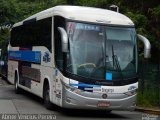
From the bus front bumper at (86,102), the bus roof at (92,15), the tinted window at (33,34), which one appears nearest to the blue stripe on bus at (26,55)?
the tinted window at (33,34)

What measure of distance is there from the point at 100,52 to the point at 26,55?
680 cm

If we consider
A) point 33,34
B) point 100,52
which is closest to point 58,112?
point 100,52

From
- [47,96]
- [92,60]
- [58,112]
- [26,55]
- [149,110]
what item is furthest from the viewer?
[26,55]

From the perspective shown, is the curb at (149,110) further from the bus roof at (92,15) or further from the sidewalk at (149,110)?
the bus roof at (92,15)

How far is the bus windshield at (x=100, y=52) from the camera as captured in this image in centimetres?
1470

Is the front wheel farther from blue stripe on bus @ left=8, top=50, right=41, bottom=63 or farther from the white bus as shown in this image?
blue stripe on bus @ left=8, top=50, right=41, bottom=63

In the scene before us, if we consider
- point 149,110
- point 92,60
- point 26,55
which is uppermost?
point 92,60

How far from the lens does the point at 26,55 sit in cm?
2102

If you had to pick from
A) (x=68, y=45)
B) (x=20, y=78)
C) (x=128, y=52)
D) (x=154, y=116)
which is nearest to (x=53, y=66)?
(x=68, y=45)

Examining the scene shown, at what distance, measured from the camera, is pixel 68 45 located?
14.8 m

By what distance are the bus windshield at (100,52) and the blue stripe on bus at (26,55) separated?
3829mm

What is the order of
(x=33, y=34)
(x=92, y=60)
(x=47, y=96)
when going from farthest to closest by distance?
(x=33, y=34) → (x=47, y=96) → (x=92, y=60)

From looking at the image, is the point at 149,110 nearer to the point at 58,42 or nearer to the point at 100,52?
the point at 100,52

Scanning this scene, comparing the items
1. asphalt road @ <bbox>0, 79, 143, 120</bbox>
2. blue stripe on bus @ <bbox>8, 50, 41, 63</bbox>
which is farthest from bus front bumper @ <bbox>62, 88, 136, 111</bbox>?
blue stripe on bus @ <bbox>8, 50, 41, 63</bbox>
